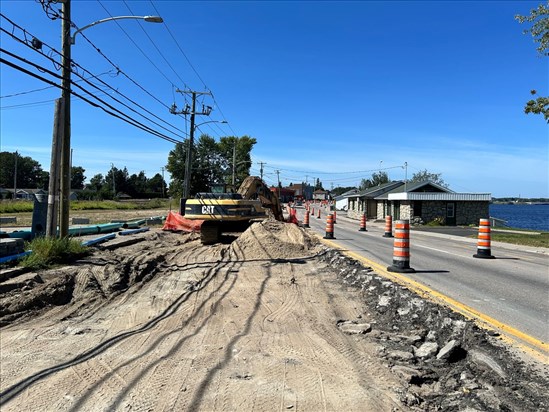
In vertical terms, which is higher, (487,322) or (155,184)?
(155,184)

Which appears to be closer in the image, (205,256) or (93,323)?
(93,323)

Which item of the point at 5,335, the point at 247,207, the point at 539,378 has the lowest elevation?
the point at 5,335

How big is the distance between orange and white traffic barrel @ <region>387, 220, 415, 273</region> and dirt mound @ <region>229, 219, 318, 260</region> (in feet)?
14.1

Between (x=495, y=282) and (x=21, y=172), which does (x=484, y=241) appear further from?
(x=21, y=172)

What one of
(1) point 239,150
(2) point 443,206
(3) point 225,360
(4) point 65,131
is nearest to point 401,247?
(3) point 225,360

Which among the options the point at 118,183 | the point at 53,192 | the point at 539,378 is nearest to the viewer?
the point at 539,378

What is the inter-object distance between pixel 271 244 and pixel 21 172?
529 ft

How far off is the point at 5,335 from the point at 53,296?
187cm

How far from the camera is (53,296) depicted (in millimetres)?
8219

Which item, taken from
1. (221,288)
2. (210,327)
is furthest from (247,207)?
(210,327)

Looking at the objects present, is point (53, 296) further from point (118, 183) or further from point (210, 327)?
point (118, 183)

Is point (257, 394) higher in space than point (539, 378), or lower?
lower

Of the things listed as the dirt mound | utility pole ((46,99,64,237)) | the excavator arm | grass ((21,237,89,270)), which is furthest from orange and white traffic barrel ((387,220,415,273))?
the excavator arm

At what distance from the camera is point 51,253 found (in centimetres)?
1061
